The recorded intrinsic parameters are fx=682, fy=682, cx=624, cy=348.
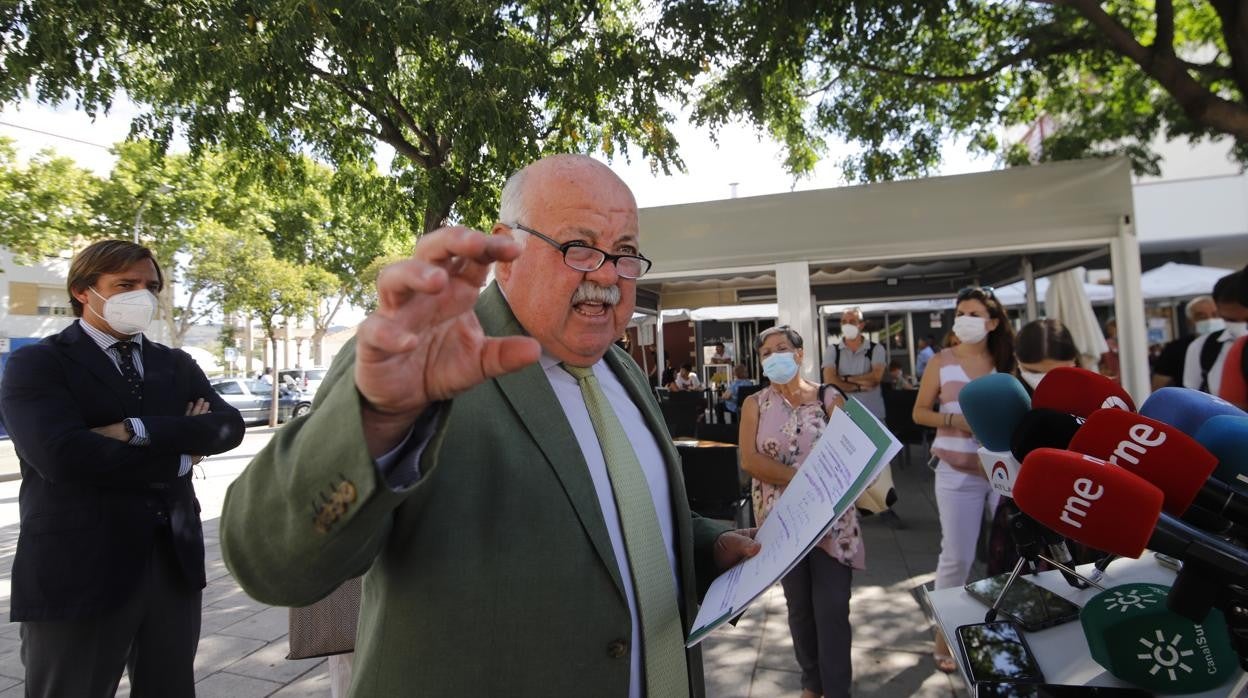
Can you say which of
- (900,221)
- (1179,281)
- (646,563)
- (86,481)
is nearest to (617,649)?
(646,563)

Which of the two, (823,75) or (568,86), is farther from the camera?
(823,75)

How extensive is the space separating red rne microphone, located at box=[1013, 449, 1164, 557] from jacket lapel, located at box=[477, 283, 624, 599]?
0.68 meters

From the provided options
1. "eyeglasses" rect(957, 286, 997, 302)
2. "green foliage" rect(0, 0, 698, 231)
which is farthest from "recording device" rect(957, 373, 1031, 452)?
"green foliage" rect(0, 0, 698, 231)

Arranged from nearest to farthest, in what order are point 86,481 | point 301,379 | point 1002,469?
point 1002,469
point 86,481
point 301,379

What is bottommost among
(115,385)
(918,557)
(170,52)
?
(918,557)

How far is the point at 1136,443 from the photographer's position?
1059 mm

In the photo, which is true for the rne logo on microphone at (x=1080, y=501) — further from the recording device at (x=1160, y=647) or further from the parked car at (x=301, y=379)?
the parked car at (x=301, y=379)

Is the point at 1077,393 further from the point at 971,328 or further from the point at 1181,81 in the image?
the point at 1181,81

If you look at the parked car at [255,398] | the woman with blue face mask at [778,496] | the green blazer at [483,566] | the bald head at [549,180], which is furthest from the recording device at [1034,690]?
the parked car at [255,398]

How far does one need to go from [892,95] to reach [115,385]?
9.00 metres

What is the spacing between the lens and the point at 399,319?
2.53ft

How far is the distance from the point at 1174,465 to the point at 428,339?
1.11 m

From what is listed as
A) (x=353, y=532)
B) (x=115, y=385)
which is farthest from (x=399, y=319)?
(x=115, y=385)

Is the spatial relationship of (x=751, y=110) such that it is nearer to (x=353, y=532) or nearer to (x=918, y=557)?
(x=918, y=557)
